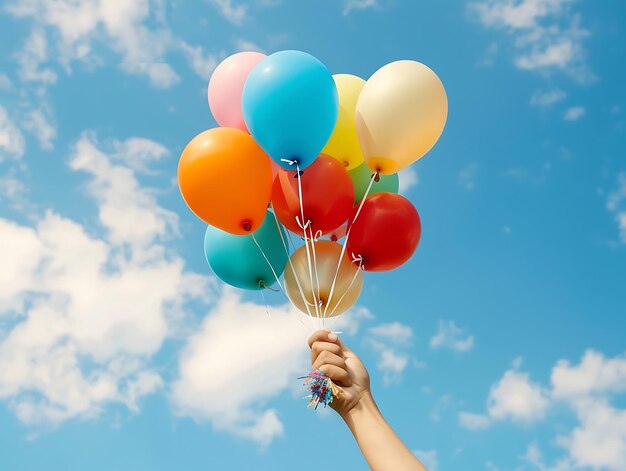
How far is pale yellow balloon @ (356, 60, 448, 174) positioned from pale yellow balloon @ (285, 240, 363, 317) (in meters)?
0.73

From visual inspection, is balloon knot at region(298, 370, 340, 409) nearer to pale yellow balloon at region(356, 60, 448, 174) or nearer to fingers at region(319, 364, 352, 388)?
fingers at region(319, 364, 352, 388)

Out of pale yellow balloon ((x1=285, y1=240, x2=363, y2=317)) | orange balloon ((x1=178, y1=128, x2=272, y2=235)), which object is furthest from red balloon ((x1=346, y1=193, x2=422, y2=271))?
orange balloon ((x1=178, y1=128, x2=272, y2=235))

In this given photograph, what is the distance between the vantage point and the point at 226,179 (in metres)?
4.25

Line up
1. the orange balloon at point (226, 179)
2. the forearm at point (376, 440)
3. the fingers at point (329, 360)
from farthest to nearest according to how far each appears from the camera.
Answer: the orange balloon at point (226, 179), the fingers at point (329, 360), the forearm at point (376, 440)

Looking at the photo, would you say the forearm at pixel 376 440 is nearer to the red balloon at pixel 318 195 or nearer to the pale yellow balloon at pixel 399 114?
the red balloon at pixel 318 195

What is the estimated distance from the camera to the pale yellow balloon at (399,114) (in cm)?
443

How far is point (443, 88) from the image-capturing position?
471 cm

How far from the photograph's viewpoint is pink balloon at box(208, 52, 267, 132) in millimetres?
4828

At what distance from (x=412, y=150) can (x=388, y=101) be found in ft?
1.37

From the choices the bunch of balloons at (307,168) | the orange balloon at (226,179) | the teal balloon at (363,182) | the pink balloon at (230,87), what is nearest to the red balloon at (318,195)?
the bunch of balloons at (307,168)

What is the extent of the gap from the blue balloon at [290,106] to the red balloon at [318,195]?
168mm

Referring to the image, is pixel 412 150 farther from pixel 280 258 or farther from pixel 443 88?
pixel 280 258

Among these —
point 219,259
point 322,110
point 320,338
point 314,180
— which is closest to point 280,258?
point 219,259

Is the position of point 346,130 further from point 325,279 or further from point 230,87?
point 325,279
